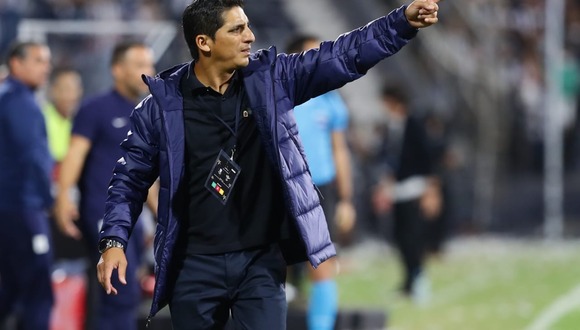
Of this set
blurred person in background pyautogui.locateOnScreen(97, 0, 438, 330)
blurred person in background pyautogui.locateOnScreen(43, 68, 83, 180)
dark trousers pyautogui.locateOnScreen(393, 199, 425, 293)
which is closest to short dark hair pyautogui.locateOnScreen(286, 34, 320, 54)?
blurred person in background pyautogui.locateOnScreen(43, 68, 83, 180)

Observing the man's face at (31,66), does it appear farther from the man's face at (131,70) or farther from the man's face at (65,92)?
the man's face at (65,92)

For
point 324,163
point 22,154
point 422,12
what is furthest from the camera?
point 324,163

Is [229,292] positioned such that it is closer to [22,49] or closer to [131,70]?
[131,70]

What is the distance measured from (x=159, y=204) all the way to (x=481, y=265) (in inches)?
456

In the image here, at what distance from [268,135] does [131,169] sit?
0.63 metres

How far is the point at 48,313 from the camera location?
1013 cm

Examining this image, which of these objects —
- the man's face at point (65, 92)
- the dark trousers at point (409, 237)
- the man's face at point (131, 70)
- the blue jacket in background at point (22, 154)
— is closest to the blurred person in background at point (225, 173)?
the man's face at point (131, 70)

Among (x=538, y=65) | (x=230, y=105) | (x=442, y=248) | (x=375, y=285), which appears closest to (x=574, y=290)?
(x=375, y=285)

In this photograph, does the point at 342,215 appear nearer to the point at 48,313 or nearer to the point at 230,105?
the point at 48,313

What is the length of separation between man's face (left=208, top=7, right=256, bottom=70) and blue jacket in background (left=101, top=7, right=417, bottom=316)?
0.10 m

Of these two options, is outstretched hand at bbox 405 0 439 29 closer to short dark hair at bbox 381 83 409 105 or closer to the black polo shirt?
the black polo shirt

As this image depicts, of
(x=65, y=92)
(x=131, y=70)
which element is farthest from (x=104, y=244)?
(x=65, y=92)

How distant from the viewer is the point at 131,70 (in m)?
9.84

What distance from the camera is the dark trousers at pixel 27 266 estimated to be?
10.1 metres
